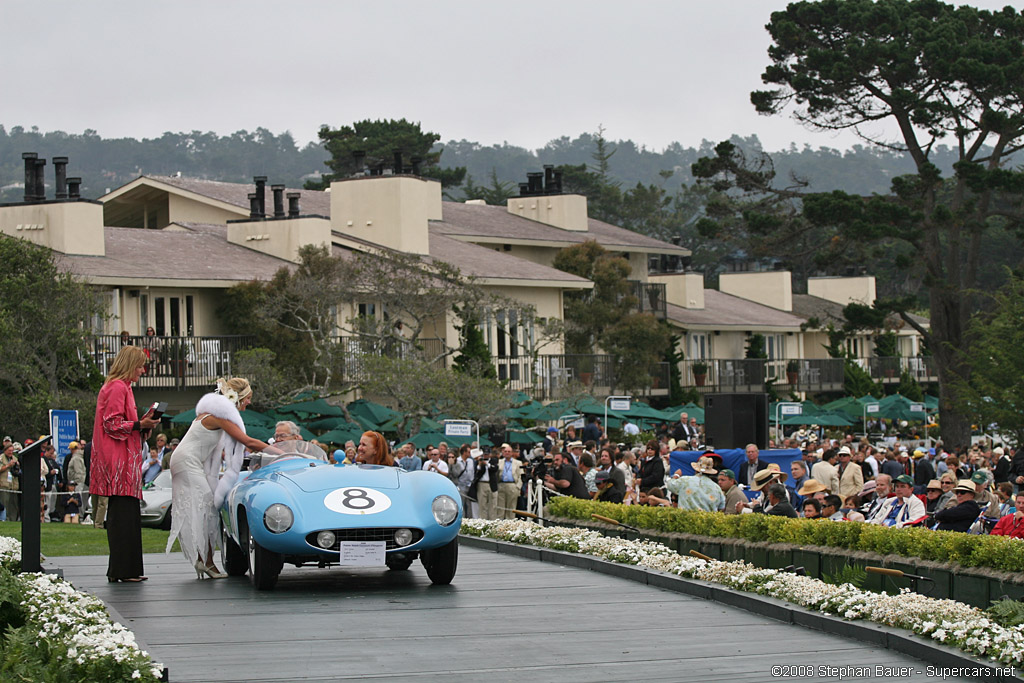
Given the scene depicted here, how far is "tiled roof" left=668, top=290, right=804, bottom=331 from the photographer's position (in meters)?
65.4

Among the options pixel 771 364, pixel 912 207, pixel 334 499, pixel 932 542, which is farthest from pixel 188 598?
pixel 771 364

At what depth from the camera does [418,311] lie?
40.7m

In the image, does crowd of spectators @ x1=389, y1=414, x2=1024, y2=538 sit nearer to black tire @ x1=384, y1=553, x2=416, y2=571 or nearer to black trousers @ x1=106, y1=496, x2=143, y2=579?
black tire @ x1=384, y1=553, x2=416, y2=571

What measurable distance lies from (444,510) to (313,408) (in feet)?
81.6

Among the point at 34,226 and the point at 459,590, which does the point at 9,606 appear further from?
the point at 34,226

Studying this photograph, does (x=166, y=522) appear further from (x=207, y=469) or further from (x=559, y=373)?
(x=559, y=373)

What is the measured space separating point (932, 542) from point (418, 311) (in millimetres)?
29500

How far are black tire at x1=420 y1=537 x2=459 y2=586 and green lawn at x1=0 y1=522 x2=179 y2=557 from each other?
550 cm

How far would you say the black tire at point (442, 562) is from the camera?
12422 mm

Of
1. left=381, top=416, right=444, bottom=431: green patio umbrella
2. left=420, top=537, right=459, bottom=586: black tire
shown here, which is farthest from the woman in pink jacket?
left=381, top=416, right=444, bottom=431: green patio umbrella

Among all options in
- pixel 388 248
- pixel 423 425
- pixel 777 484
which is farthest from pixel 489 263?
pixel 777 484

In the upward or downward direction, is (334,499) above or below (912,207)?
below

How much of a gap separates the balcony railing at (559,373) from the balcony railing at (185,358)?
10192 mm

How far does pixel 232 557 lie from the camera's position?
1330 cm
